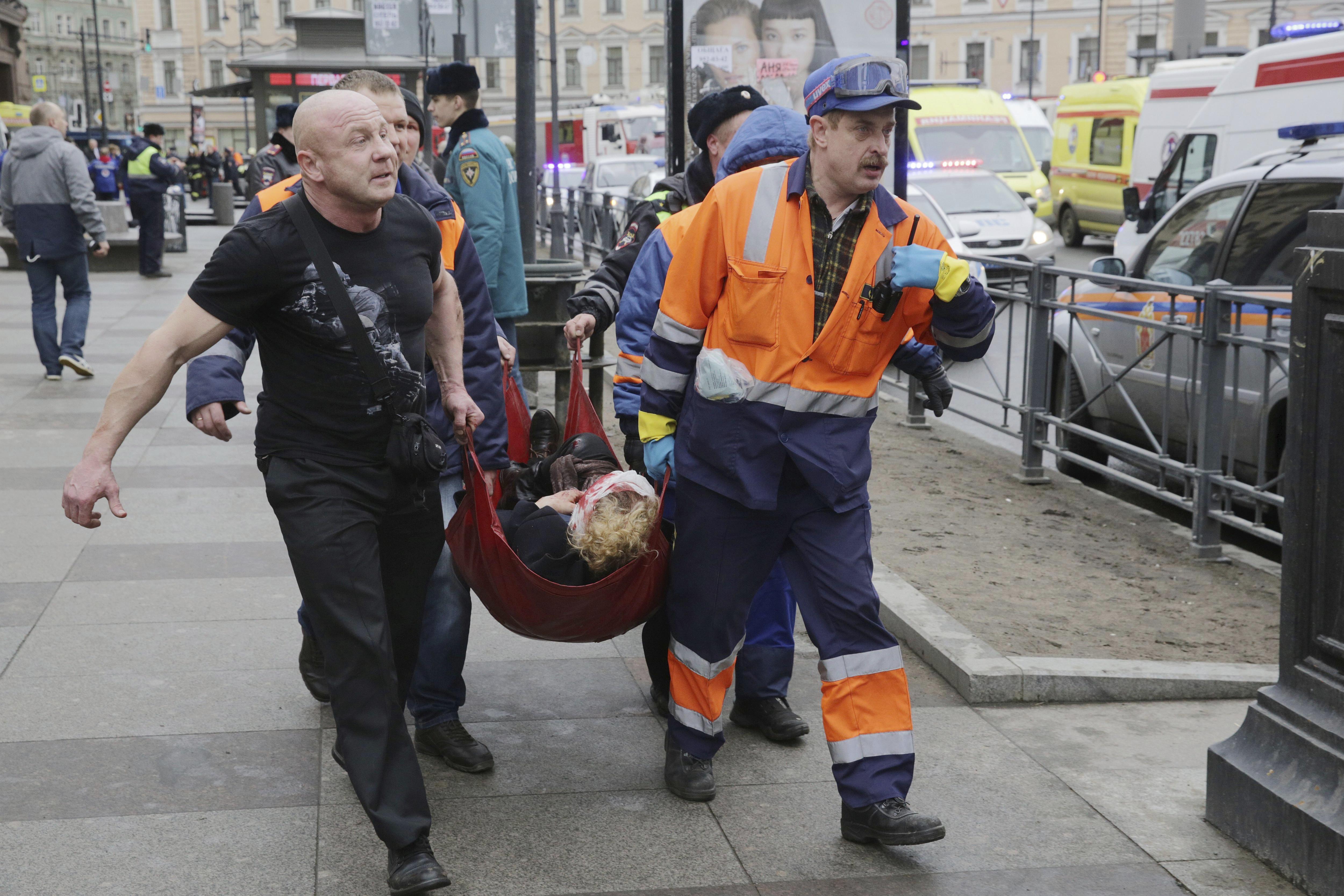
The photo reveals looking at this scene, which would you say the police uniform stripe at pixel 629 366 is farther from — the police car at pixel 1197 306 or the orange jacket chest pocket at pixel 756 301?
the police car at pixel 1197 306

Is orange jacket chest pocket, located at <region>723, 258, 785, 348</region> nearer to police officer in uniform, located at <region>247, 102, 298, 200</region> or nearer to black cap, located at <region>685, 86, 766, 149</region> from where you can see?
black cap, located at <region>685, 86, 766, 149</region>

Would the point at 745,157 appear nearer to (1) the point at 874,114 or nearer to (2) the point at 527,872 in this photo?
(1) the point at 874,114

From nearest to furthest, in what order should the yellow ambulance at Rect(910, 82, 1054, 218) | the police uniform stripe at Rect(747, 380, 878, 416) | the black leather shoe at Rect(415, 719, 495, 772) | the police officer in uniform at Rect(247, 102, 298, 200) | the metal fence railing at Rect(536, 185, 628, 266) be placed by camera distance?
the police uniform stripe at Rect(747, 380, 878, 416), the black leather shoe at Rect(415, 719, 495, 772), the police officer in uniform at Rect(247, 102, 298, 200), the metal fence railing at Rect(536, 185, 628, 266), the yellow ambulance at Rect(910, 82, 1054, 218)

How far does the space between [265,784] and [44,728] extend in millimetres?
794

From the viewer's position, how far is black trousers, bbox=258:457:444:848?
3.26 metres

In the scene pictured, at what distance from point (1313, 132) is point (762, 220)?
538 centimetres

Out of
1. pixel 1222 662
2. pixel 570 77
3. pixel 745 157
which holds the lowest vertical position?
pixel 1222 662

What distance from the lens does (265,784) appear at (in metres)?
3.93

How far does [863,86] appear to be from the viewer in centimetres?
348

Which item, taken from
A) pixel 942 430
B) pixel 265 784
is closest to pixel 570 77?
pixel 942 430

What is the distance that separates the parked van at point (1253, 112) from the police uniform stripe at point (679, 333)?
400 inches

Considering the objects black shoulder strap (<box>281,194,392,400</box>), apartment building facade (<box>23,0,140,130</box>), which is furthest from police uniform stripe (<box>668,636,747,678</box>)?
apartment building facade (<box>23,0,140,130</box>)

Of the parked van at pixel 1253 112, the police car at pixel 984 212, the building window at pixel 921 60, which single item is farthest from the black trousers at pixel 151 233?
the building window at pixel 921 60

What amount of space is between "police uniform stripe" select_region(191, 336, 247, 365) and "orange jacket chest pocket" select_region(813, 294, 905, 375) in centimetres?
135
